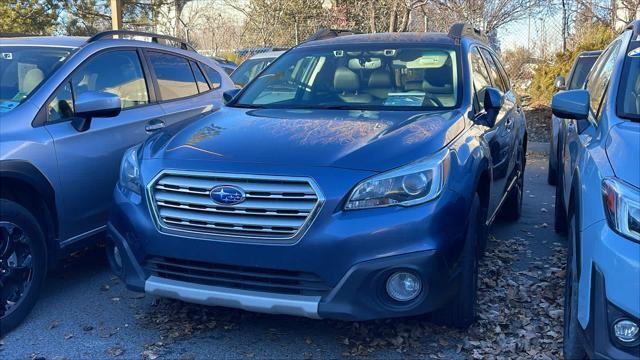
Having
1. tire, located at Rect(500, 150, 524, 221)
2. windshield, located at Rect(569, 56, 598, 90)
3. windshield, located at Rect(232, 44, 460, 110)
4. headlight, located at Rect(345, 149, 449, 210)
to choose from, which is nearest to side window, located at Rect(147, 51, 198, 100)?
windshield, located at Rect(232, 44, 460, 110)

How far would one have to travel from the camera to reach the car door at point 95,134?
13.9ft

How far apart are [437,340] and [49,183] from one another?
2.61 m

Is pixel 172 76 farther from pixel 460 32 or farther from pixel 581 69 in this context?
pixel 581 69

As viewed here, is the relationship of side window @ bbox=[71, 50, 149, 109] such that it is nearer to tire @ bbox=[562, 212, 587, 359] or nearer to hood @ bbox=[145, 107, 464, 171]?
hood @ bbox=[145, 107, 464, 171]

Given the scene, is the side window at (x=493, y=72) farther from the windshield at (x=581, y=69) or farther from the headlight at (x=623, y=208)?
the windshield at (x=581, y=69)

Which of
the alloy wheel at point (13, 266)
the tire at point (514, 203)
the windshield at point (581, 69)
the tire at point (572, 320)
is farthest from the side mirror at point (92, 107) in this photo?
the windshield at point (581, 69)

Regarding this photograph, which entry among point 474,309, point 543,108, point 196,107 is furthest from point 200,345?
point 543,108

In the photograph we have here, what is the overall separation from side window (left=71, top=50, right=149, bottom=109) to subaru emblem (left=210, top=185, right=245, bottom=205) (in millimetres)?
1734

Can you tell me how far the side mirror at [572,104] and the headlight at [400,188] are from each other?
1.01 meters

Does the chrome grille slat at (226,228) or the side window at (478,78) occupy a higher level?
the side window at (478,78)

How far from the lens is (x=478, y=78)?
4.83 meters

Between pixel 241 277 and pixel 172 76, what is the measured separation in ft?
9.44

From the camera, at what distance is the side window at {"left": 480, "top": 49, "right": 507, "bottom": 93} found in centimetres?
559

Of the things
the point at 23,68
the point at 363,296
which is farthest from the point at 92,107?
the point at 363,296
